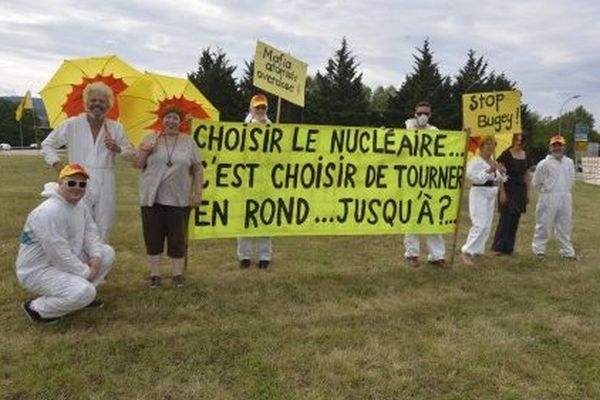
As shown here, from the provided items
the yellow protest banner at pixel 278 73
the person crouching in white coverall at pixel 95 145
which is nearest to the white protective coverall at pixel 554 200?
the yellow protest banner at pixel 278 73

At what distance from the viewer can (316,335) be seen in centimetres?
575

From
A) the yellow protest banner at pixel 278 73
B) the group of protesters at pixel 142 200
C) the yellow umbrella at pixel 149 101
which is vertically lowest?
the group of protesters at pixel 142 200

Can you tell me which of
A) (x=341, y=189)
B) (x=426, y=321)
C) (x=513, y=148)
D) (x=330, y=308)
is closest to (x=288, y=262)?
(x=341, y=189)

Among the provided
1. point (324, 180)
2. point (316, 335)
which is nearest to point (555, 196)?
point (324, 180)

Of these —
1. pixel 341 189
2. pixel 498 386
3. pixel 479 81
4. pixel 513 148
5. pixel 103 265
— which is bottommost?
pixel 498 386

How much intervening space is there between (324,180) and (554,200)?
3.93m

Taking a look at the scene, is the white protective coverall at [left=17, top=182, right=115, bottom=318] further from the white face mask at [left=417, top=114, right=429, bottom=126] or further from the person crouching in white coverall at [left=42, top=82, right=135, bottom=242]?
the white face mask at [left=417, top=114, right=429, bottom=126]

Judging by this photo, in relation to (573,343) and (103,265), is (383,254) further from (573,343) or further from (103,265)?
(103,265)

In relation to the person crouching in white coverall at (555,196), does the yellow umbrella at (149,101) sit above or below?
above

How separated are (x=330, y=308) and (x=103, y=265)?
7.19 ft

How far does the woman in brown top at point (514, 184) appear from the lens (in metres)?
9.54

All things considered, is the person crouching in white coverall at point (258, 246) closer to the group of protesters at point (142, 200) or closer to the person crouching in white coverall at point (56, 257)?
the group of protesters at point (142, 200)

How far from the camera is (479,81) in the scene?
172 ft

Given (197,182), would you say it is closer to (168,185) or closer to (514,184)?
(168,185)
